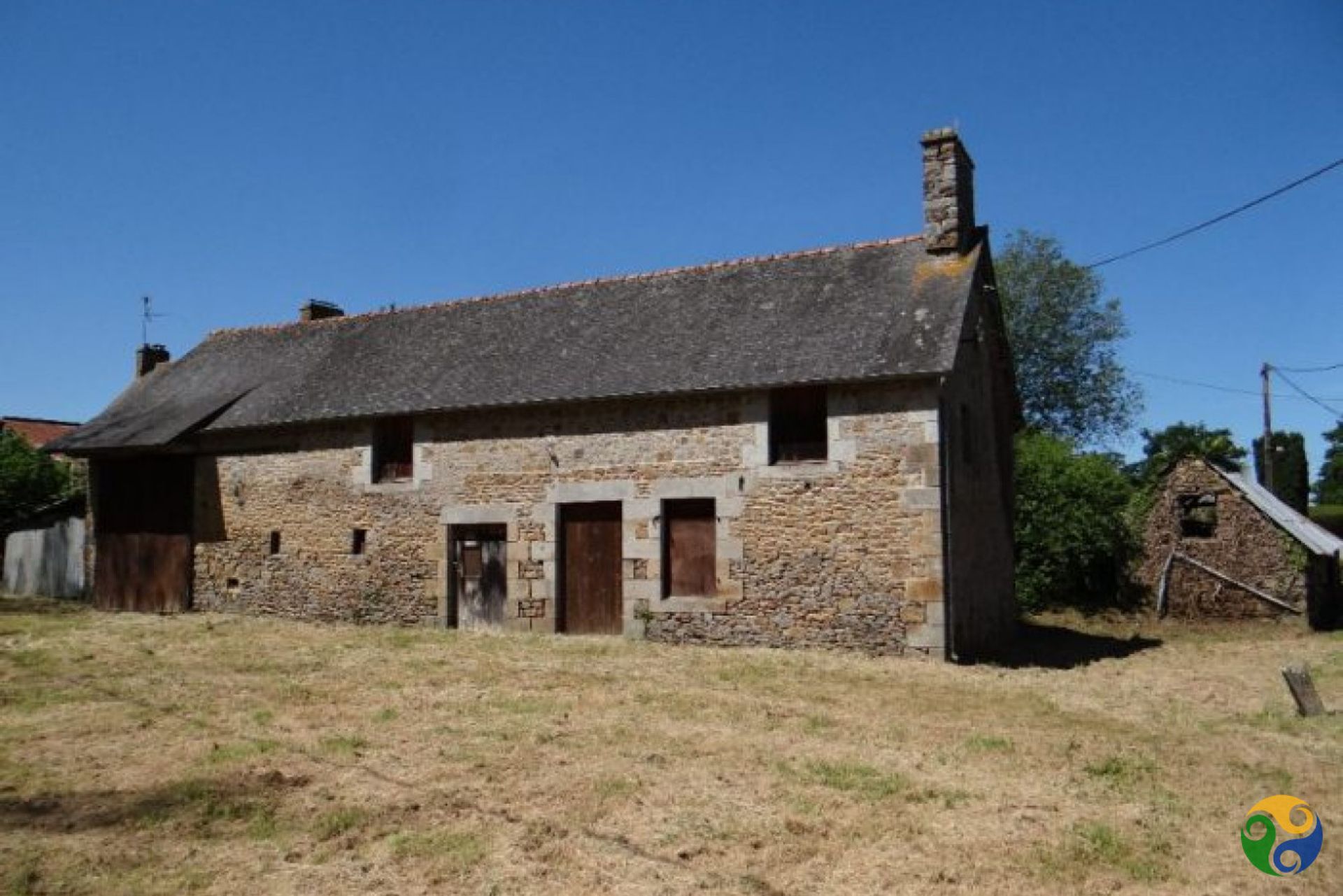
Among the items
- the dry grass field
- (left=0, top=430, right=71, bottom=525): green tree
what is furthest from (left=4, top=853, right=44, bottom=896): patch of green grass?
(left=0, top=430, right=71, bottom=525): green tree

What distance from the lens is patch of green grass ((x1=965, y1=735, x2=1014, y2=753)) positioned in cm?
746

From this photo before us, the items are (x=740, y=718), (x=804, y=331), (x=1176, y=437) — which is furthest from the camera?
(x=1176, y=437)

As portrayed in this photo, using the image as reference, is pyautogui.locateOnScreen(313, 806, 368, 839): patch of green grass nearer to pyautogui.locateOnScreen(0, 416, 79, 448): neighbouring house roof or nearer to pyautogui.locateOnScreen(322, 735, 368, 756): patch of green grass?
pyautogui.locateOnScreen(322, 735, 368, 756): patch of green grass

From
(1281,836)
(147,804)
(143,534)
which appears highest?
(143,534)

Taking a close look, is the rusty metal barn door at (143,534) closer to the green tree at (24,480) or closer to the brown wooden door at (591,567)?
the green tree at (24,480)

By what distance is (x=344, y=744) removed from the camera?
738 centimetres

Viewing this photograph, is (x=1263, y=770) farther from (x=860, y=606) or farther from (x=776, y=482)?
(x=776, y=482)

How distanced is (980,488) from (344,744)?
1019 centimetres

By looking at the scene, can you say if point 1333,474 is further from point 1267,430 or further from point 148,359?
point 148,359

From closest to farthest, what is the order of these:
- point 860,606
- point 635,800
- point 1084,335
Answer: point 635,800
point 860,606
point 1084,335

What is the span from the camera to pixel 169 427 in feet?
58.3

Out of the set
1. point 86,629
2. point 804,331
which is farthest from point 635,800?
point 86,629

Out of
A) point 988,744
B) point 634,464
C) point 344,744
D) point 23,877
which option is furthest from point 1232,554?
point 23,877

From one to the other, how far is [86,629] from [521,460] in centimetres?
706
